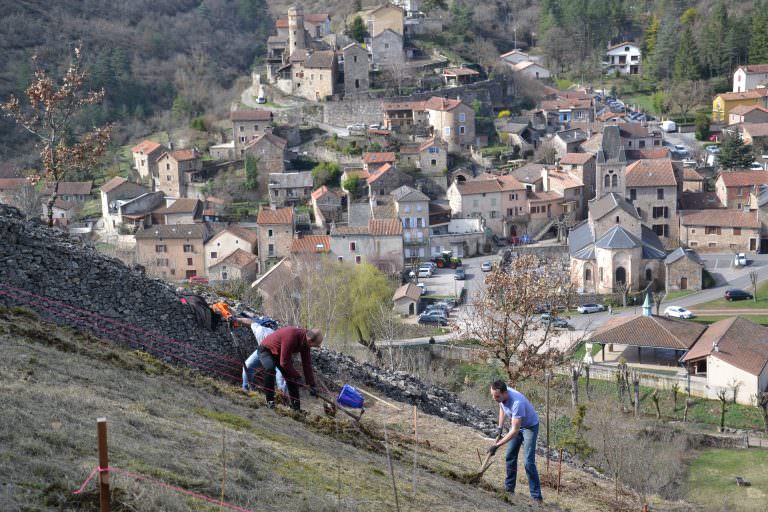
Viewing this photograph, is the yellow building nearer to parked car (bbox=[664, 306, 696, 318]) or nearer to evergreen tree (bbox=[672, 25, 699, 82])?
evergreen tree (bbox=[672, 25, 699, 82])

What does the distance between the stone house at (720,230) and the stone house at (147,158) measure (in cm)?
2703

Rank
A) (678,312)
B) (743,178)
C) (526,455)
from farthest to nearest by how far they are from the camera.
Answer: (743,178) < (678,312) < (526,455)

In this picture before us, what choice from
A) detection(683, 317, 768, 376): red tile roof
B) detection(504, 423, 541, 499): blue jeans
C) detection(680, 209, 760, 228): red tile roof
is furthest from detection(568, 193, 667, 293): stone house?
detection(504, 423, 541, 499): blue jeans

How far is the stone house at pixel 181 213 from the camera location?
46.5 metres

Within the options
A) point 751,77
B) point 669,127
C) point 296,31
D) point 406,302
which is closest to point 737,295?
point 406,302

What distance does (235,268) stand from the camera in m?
41.6

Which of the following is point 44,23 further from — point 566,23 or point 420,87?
point 566,23

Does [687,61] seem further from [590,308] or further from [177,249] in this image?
[177,249]

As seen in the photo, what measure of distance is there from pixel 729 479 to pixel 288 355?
14.4 metres

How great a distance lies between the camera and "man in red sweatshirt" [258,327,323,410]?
10266mm

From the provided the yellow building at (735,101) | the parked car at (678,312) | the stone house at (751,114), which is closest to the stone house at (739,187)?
the parked car at (678,312)

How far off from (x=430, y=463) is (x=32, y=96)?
9797 millimetres

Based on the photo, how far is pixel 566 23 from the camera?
73438 millimetres

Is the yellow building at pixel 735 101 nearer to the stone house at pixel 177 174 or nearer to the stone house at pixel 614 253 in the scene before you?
the stone house at pixel 614 253
